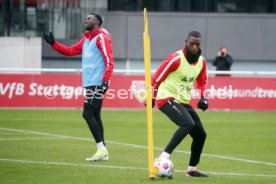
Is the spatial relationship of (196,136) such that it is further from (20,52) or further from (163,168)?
(20,52)

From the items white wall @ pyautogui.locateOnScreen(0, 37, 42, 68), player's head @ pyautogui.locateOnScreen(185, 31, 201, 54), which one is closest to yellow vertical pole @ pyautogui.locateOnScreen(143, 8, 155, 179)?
player's head @ pyautogui.locateOnScreen(185, 31, 201, 54)

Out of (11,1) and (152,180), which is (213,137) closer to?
(152,180)

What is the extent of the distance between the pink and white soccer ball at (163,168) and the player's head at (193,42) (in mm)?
1577

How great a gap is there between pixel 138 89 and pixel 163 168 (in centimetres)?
1660

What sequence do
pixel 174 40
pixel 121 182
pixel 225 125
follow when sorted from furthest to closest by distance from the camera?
pixel 174 40
pixel 225 125
pixel 121 182

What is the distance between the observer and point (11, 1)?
121 feet

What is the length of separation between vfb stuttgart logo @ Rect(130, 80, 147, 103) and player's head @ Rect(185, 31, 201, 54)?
16.0 meters

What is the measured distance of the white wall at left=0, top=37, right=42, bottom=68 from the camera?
1412 inches

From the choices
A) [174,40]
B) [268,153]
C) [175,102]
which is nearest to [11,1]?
[174,40]

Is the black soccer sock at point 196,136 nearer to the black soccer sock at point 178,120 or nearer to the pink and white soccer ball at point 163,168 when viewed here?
the black soccer sock at point 178,120

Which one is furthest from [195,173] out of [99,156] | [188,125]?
[99,156]

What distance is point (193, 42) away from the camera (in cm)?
1296

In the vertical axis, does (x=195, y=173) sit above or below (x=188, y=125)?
below

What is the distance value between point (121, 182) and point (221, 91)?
17.6m
